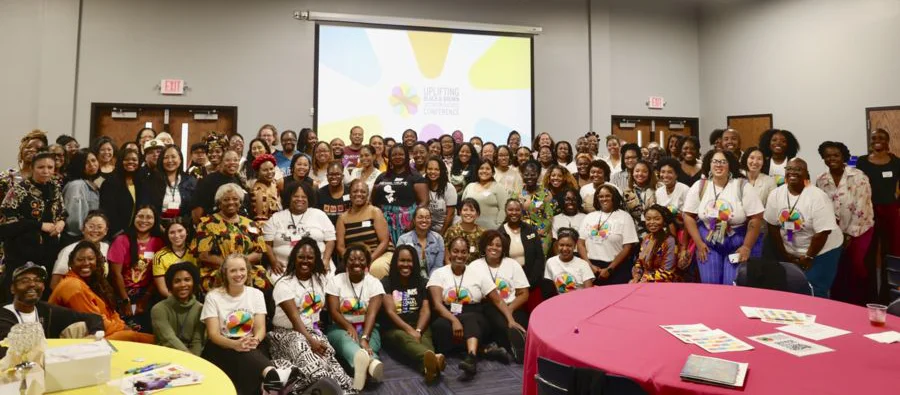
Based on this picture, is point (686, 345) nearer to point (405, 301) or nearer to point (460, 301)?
point (460, 301)

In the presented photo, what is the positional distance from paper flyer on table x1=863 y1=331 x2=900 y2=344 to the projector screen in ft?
22.0

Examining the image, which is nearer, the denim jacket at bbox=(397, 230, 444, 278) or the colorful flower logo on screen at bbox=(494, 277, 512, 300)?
the colorful flower logo on screen at bbox=(494, 277, 512, 300)

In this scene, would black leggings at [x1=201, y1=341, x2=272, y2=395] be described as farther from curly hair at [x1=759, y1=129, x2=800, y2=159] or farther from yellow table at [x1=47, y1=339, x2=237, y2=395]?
curly hair at [x1=759, y1=129, x2=800, y2=159]

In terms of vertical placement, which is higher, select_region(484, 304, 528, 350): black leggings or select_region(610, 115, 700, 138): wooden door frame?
select_region(610, 115, 700, 138): wooden door frame

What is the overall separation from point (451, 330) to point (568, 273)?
3.76 ft

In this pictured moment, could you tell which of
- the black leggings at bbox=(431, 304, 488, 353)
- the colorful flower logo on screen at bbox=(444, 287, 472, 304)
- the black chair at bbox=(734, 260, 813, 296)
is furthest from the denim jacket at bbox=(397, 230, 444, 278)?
the black chair at bbox=(734, 260, 813, 296)

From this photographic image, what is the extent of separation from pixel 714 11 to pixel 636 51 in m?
1.59

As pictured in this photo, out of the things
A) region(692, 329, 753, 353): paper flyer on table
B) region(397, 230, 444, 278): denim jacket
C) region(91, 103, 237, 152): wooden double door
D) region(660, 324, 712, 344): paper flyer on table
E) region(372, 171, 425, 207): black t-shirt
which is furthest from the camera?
region(91, 103, 237, 152): wooden double door

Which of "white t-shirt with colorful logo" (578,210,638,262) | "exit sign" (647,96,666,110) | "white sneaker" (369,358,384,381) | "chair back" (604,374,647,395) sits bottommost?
"white sneaker" (369,358,384,381)

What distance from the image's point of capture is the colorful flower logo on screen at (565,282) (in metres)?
4.68

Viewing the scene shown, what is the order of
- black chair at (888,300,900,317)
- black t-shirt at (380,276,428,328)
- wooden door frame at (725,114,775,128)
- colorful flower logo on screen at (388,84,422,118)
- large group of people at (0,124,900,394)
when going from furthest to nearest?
wooden door frame at (725,114,775,128)
colorful flower logo on screen at (388,84,422,118)
black t-shirt at (380,276,428,328)
large group of people at (0,124,900,394)
black chair at (888,300,900,317)

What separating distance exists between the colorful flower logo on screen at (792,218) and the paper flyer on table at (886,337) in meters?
2.33

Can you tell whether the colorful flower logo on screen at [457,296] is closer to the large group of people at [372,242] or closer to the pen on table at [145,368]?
the large group of people at [372,242]

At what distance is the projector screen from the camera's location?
8.12 meters
